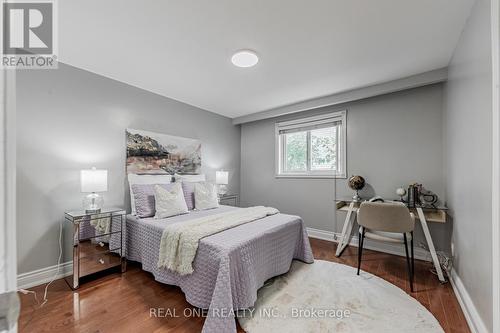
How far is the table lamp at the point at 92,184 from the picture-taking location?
225 cm

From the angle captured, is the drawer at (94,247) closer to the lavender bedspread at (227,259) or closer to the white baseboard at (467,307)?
the lavender bedspread at (227,259)

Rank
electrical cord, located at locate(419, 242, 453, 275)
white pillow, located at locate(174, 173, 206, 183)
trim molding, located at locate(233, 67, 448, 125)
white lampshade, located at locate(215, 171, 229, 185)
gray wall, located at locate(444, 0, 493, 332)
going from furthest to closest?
white lampshade, located at locate(215, 171, 229, 185) < white pillow, located at locate(174, 173, 206, 183) < trim molding, located at locate(233, 67, 448, 125) < electrical cord, located at locate(419, 242, 453, 275) < gray wall, located at locate(444, 0, 493, 332)

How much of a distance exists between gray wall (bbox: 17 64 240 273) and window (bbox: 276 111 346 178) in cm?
234

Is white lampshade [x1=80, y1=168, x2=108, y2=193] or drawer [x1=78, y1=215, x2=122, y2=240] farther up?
white lampshade [x1=80, y1=168, x2=108, y2=193]

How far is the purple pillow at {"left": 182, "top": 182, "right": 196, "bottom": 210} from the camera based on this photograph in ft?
10.3

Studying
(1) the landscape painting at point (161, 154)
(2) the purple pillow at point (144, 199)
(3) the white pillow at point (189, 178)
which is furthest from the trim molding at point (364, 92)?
(2) the purple pillow at point (144, 199)

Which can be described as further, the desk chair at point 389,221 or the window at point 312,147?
the window at point 312,147

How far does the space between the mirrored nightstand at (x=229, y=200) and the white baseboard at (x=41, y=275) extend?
7.59 feet

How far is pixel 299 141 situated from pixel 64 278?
3.79 meters

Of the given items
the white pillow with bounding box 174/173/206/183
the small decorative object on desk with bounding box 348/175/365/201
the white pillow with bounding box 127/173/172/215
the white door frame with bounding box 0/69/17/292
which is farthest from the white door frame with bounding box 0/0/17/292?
the small decorative object on desk with bounding box 348/175/365/201

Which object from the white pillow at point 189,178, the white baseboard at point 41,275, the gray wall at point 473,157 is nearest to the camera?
the gray wall at point 473,157

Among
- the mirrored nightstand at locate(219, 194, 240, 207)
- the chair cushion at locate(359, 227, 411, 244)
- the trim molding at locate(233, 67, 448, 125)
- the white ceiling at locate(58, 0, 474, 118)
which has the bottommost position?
the chair cushion at locate(359, 227, 411, 244)

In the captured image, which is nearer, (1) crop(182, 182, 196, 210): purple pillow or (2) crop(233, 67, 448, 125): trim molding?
(2) crop(233, 67, 448, 125): trim molding

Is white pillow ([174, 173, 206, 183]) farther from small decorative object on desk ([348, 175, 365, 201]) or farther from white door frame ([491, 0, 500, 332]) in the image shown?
white door frame ([491, 0, 500, 332])
